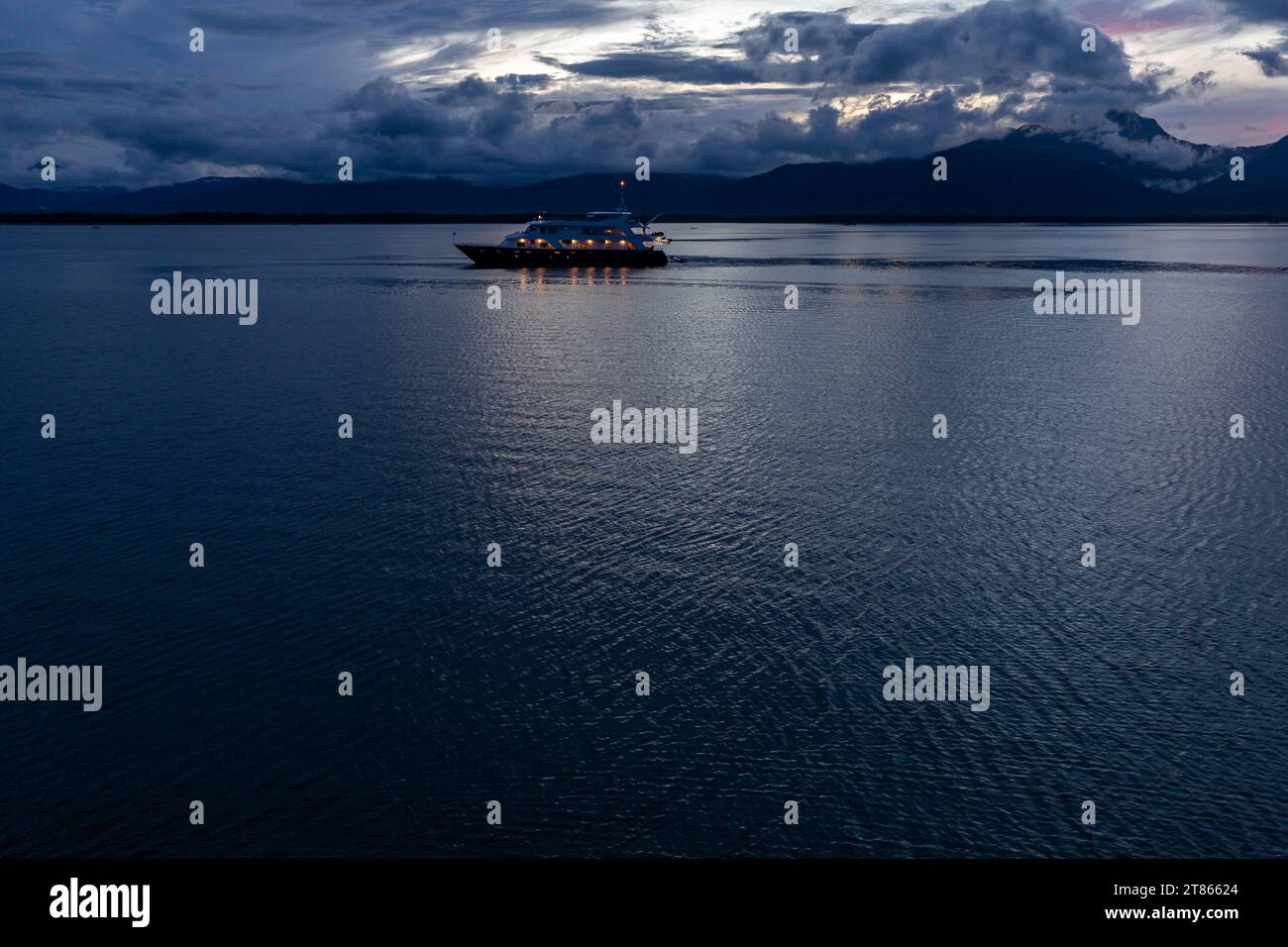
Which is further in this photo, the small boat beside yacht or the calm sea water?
the small boat beside yacht

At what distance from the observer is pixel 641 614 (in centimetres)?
2773

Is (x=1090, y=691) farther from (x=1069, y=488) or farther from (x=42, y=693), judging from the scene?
Result: (x=42, y=693)

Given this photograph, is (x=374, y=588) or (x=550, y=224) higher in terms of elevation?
(x=550, y=224)

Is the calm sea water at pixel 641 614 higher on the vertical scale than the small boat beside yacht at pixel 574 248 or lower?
lower

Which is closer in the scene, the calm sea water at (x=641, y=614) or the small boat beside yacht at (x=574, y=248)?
the calm sea water at (x=641, y=614)

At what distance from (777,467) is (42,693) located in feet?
87.6

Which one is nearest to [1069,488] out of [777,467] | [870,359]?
[777,467]

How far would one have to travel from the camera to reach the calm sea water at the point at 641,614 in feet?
63.6

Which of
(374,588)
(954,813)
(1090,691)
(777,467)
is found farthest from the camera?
(777,467)

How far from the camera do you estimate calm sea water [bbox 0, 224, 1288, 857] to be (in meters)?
19.4

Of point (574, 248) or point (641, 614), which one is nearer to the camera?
point (641, 614)

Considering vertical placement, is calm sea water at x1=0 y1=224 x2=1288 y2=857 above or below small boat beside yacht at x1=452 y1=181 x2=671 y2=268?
below

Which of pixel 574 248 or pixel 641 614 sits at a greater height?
pixel 574 248
